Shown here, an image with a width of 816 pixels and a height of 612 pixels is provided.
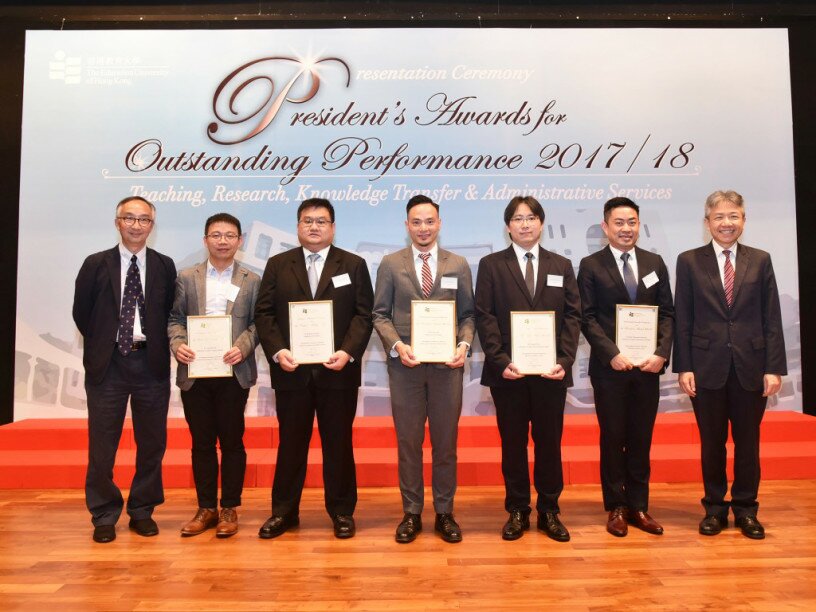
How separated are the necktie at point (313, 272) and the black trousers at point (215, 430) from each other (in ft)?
2.09

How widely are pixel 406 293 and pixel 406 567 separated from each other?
49.8 inches

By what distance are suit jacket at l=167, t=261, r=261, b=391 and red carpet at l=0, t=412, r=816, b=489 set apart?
3.79 feet

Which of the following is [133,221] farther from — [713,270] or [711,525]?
[711,525]

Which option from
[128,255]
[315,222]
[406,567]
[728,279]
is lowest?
[406,567]

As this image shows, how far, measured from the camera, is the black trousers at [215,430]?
3117 millimetres

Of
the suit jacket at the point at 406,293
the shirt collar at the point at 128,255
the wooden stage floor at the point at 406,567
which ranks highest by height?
the shirt collar at the point at 128,255

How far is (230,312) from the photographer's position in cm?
316

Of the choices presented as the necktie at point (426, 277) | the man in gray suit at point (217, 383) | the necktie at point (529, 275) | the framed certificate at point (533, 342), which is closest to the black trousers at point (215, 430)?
the man in gray suit at point (217, 383)

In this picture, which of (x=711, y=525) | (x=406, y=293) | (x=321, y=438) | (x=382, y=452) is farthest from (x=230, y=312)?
(x=711, y=525)

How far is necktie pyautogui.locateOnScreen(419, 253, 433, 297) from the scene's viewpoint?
304 cm

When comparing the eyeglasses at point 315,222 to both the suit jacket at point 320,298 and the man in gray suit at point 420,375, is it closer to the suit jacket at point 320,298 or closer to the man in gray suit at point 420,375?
the suit jacket at point 320,298

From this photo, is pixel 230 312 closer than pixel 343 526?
No

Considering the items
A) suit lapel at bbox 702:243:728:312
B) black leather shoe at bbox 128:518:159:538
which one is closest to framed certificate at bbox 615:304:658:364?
Answer: suit lapel at bbox 702:243:728:312

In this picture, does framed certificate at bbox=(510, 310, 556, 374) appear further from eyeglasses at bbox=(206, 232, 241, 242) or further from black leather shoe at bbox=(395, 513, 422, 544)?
eyeglasses at bbox=(206, 232, 241, 242)
